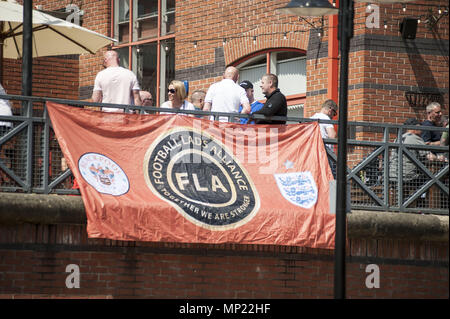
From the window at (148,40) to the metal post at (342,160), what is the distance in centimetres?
969

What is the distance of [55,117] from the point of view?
1187 cm

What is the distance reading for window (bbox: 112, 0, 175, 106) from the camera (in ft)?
66.4

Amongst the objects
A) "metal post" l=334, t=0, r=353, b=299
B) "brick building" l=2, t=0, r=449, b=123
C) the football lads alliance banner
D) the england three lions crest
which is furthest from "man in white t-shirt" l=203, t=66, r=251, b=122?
"brick building" l=2, t=0, r=449, b=123

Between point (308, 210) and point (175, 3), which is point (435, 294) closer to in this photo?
point (308, 210)

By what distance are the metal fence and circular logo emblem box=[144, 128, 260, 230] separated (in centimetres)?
47

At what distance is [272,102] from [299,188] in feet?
3.85

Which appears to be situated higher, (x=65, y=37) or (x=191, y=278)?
(x=65, y=37)

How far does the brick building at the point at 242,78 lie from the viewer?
458 inches

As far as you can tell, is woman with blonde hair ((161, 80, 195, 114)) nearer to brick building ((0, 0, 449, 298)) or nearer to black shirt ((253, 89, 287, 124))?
black shirt ((253, 89, 287, 124))

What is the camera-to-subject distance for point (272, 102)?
511 inches

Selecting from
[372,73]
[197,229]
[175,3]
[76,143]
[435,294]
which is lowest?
[435,294]

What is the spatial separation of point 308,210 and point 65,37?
5.14 m

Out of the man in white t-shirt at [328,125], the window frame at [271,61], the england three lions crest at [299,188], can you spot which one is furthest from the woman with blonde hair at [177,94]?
the window frame at [271,61]
